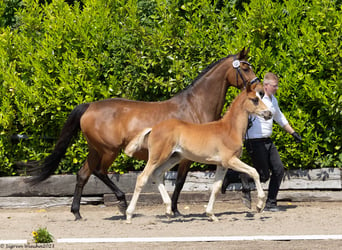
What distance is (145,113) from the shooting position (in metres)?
8.88

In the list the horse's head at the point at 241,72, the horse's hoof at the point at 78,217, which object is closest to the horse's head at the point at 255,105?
→ the horse's head at the point at 241,72

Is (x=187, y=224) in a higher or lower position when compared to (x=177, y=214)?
higher

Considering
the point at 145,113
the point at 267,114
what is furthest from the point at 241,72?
the point at 145,113

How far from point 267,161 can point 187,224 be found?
164 centimetres

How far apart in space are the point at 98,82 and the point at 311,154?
3.52 m

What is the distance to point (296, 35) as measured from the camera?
10.0m

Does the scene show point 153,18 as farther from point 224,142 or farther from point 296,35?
point 224,142

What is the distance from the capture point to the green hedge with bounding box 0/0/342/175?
10.0 metres

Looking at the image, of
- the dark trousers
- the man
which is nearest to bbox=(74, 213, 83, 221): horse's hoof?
the man

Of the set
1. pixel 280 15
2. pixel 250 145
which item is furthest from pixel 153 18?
pixel 250 145

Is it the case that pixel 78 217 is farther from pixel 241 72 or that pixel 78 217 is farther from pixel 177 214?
pixel 241 72

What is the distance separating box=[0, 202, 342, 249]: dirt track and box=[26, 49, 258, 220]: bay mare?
592 millimetres

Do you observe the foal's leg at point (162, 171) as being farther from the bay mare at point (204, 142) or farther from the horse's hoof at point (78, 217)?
the horse's hoof at point (78, 217)

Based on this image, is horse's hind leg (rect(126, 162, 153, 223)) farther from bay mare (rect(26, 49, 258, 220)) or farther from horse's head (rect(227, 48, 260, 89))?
horse's head (rect(227, 48, 260, 89))
